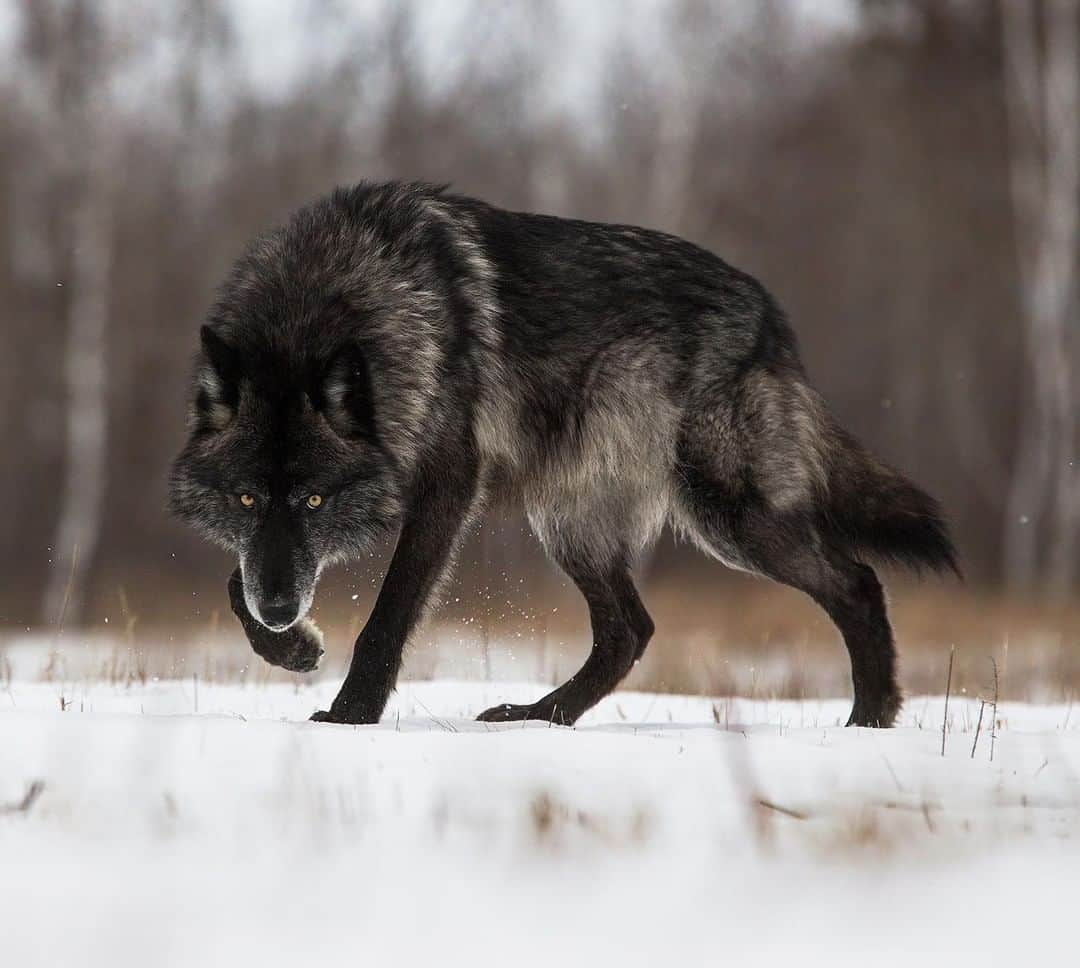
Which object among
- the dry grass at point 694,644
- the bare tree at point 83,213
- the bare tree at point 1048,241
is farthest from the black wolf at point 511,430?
the bare tree at point 83,213

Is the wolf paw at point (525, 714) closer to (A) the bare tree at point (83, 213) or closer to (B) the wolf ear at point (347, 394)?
(B) the wolf ear at point (347, 394)

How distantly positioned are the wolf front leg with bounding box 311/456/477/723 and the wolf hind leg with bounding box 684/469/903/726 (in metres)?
0.94

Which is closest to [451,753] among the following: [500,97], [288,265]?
[288,265]

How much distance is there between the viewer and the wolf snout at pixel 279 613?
423 cm

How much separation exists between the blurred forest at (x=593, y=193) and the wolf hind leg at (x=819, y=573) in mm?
9154

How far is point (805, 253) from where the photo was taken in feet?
66.9

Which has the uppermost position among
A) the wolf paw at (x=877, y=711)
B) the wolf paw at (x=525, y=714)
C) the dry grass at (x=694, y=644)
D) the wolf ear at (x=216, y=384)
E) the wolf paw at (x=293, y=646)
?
the wolf ear at (x=216, y=384)

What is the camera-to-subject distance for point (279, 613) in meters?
4.24

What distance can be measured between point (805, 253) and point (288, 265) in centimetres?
1665

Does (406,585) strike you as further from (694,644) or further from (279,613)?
(694,644)

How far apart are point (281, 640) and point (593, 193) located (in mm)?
15942

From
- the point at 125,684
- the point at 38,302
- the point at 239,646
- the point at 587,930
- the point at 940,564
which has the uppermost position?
the point at 587,930

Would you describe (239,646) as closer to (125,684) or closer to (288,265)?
(125,684)

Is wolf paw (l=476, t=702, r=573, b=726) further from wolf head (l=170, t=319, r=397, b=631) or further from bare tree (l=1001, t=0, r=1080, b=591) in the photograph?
bare tree (l=1001, t=0, r=1080, b=591)
